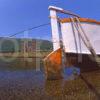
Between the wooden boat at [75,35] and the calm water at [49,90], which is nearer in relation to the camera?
the calm water at [49,90]

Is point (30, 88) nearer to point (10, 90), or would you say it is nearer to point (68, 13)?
point (10, 90)

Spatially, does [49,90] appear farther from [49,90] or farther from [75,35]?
[75,35]

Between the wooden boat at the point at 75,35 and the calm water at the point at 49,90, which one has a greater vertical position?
the wooden boat at the point at 75,35

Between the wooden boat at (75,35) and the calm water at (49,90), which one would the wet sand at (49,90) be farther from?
the wooden boat at (75,35)

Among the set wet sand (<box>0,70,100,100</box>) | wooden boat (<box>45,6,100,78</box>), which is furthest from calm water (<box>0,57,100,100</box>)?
wooden boat (<box>45,6,100,78</box>)

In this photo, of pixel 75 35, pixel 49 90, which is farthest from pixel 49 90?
pixel 75 35

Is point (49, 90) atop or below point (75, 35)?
below

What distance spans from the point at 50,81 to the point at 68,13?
319 centimetres

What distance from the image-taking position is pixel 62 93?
857 centimetres

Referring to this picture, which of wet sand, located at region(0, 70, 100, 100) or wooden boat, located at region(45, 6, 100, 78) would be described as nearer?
wet sand, located at region(0, 70, 100, 100)

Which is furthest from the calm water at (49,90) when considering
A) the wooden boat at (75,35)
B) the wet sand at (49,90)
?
the wooden boat at (75,35)

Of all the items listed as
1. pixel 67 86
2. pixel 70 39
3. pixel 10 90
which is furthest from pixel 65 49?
pixel 10 90

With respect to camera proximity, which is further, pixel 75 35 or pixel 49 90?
pixel 75 35

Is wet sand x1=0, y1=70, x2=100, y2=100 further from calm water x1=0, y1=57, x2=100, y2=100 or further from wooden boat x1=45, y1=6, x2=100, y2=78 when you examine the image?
wooden boat x1=45, y1=6, x2=100, y2=78
